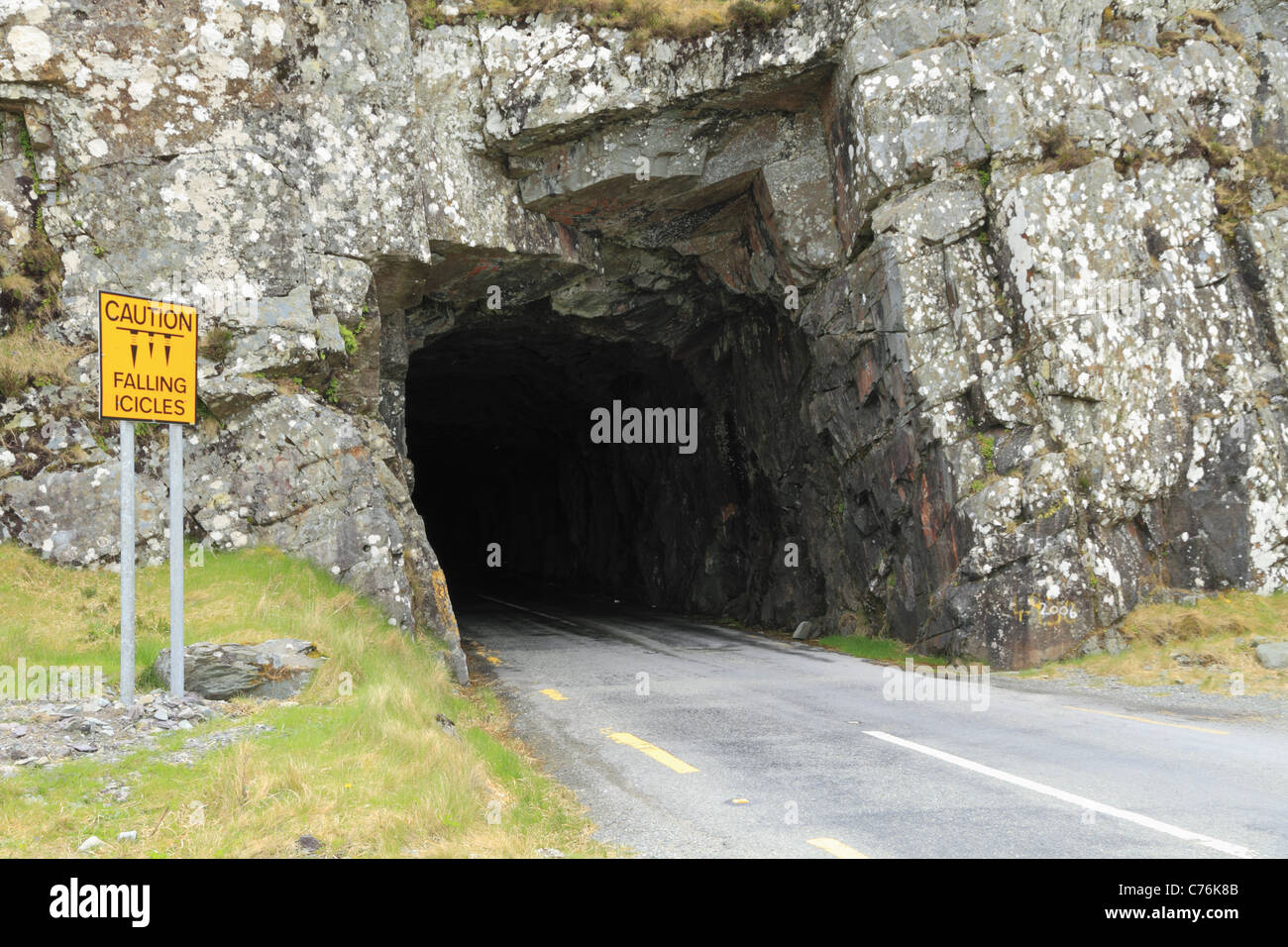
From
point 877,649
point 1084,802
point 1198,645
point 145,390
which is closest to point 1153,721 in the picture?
point 1084,802

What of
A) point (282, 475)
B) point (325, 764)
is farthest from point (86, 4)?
point (325, 764)

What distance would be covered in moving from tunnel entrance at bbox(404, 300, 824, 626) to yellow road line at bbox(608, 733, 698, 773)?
11.5 m

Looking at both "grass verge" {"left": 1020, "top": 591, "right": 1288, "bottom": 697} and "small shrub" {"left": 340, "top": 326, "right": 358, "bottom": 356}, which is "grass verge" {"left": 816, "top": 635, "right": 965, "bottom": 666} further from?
"small shrub" {"left": 340, "top": 326, "right": 358, "bottom": 356}

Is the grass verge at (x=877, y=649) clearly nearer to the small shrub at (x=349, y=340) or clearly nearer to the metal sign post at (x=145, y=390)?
the small shrub at (x=349, y=340)

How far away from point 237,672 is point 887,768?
572 centimetres

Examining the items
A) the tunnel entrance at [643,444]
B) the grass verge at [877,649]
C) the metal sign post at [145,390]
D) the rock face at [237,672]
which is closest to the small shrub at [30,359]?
the metal sign post at [145,390]

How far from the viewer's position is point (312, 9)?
14930 mm

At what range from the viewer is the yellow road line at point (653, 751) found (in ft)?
26.6

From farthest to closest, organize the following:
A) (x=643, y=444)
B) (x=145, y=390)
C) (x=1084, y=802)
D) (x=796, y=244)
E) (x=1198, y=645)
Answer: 1. (x=643, y=444)
2. (x=796, y=244)
3. (x=1198, y=645)
4. (x=145, y=390)
5. (x=1084, y=802)

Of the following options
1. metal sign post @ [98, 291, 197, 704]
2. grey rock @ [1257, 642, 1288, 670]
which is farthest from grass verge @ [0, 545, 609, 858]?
grey rock @ [1257, 642, 1288, 670]

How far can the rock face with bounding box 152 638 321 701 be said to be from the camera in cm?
848

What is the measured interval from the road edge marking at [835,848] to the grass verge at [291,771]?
4.37ft

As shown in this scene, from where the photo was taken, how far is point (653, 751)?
8820mm

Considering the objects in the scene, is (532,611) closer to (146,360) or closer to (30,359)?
(30,359)
